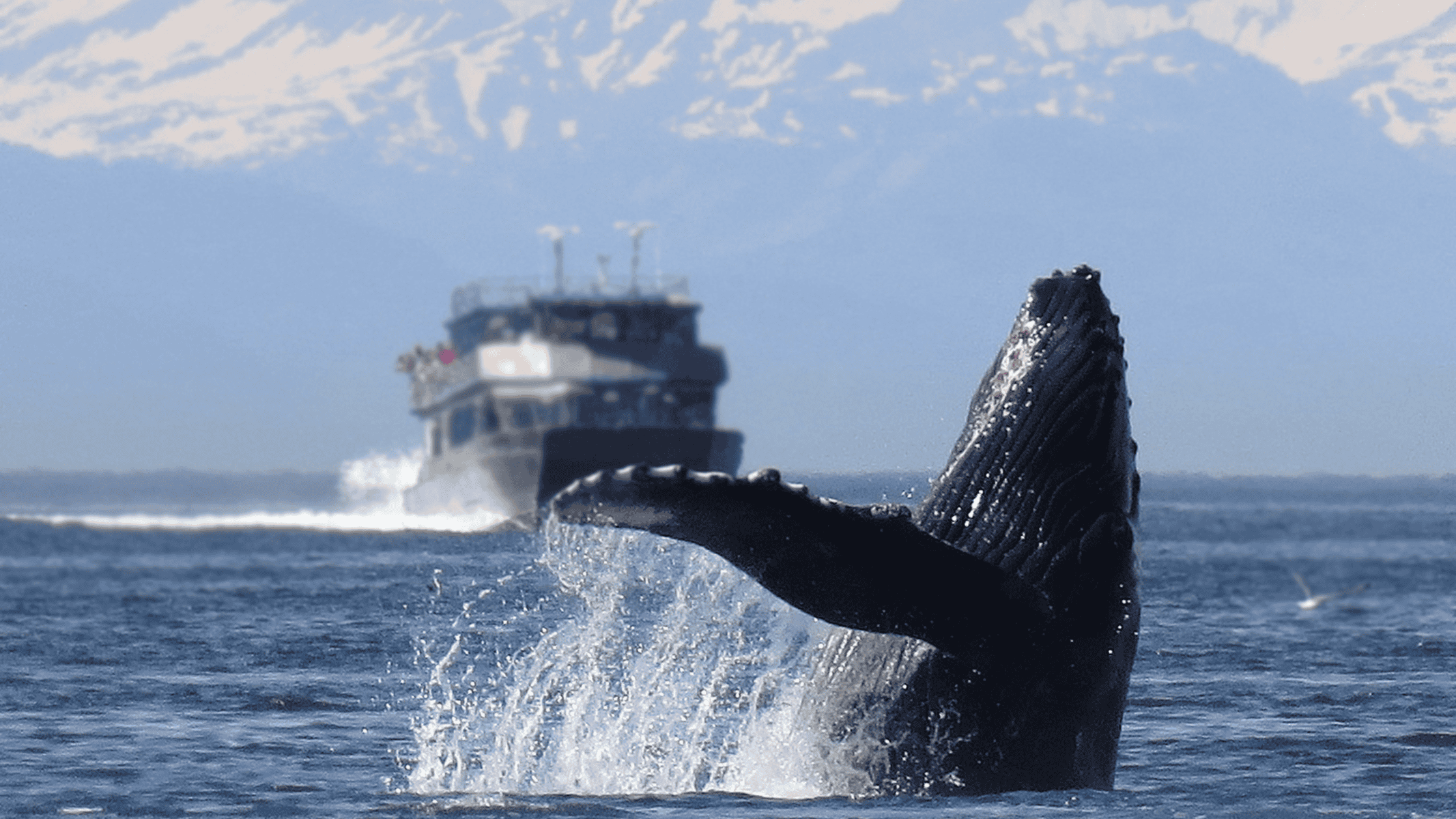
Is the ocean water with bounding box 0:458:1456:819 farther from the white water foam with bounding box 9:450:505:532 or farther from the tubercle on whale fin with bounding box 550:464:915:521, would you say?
the white water foam with bounding box 9:450:505:532

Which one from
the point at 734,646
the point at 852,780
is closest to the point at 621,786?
the point at 852,780

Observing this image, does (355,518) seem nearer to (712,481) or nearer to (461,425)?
(461,425)

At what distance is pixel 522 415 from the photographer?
180 feet

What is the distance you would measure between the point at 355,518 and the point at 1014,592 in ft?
228

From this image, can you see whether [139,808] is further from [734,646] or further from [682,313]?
[682,313]

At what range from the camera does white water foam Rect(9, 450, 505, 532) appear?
195ft

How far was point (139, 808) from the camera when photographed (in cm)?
1053

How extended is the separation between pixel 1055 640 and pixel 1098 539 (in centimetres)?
45

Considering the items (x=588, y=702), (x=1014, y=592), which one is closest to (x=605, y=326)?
(x=588, y=702)

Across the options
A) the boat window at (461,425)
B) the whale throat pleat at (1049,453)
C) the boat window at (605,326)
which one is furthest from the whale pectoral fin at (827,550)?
the boat window at (461,425)

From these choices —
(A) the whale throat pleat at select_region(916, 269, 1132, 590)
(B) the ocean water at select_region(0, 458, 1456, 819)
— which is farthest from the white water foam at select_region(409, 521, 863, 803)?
(A) the whale throat pleat at select_region(916, 269, 1132, 590)

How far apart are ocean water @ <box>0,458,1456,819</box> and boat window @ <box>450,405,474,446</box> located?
23480mm

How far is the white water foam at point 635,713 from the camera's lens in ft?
29.9

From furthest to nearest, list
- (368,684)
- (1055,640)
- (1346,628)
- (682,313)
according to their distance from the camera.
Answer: (682,313)
(1346,628)
(368,684)
(1055,640)
